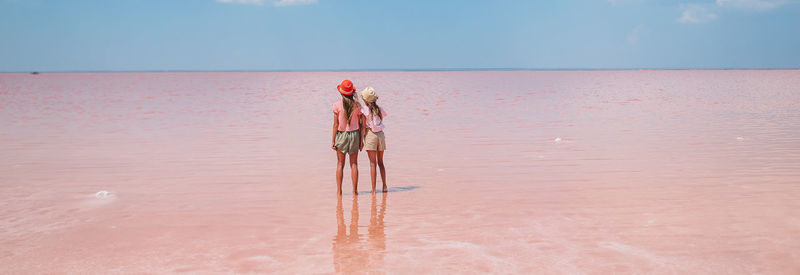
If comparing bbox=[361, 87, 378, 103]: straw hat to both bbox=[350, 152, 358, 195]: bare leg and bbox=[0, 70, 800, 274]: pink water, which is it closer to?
bbox=[350, 152, 358, 195]: bare leg

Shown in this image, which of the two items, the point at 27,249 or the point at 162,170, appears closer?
the point at 27,249

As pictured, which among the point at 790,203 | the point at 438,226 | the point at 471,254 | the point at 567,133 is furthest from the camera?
the point at 567,133

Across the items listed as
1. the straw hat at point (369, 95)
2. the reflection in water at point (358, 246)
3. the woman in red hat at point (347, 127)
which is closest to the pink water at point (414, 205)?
the reflection in water at point (358, 246)

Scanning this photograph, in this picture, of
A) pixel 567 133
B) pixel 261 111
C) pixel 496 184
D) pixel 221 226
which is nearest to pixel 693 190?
pixel 496 184

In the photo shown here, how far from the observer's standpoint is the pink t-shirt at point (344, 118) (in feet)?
23.5

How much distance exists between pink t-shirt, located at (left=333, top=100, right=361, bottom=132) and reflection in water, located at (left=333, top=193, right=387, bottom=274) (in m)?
1.07

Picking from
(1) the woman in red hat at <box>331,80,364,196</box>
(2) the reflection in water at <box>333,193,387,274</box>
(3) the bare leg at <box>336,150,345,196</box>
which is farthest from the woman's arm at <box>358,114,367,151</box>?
(2) the reflection in water at <box>333,193,387,274</box>

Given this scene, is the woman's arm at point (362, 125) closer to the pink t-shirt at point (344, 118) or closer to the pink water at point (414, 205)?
the pink t-shirt at point (344, 118)

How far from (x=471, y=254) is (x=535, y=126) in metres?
10.7

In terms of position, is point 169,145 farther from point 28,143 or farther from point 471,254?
point 471,254

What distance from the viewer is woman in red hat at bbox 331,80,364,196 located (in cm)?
714

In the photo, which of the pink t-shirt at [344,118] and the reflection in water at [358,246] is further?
the pink t-shirt at [344,118]

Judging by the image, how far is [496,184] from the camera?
26.0 ft

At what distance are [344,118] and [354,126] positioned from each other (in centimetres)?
15
